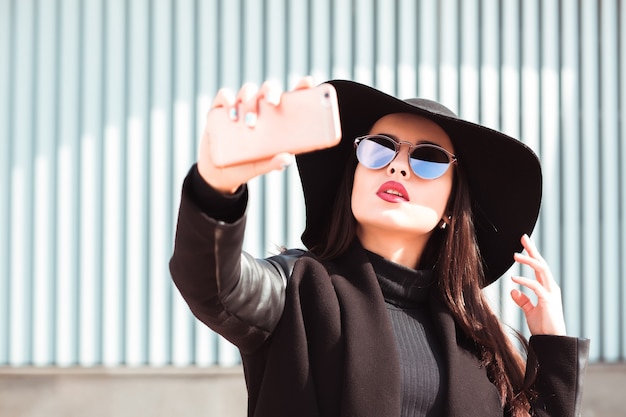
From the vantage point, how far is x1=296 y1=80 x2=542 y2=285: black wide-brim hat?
2.08 meters

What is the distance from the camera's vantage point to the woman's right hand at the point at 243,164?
1353mm

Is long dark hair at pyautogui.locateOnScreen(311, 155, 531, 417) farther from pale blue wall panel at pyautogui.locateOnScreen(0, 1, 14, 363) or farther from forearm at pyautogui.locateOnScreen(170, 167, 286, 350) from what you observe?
pale blue wall panel at pyautogui.locateOnScreen(0, 1, 14, 363)

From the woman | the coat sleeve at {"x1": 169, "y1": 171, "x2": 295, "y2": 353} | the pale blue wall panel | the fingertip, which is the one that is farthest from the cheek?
the pale blue wall panel

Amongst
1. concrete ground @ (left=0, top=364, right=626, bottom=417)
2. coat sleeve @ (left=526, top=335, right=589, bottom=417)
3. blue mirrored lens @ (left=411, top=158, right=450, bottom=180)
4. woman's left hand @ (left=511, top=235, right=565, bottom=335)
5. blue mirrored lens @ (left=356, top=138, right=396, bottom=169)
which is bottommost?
concrete ground @ (left=0, top=364, right=626, bottom=417)

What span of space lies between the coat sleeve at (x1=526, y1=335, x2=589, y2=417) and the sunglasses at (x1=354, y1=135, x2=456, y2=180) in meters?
0.47

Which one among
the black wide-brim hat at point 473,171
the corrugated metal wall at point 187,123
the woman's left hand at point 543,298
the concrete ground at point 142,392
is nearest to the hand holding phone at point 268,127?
the black wide-brim hat at point 473,171

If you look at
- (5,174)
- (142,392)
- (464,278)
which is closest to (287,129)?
(464,278)

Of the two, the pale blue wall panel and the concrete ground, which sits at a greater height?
the pale blue wall panel

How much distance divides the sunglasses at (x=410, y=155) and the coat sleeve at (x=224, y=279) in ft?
1.18

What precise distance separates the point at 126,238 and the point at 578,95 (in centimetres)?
247

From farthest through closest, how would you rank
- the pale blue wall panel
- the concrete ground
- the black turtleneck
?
the pale blue wall panel → the concrete ground → the black turtleneck

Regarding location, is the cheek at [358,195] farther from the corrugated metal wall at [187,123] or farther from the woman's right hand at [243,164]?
the corrugated metal wall at [187,123]

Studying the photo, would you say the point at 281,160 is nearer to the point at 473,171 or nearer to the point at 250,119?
the point at 250,119

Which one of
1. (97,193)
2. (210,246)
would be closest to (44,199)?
(97,193)
